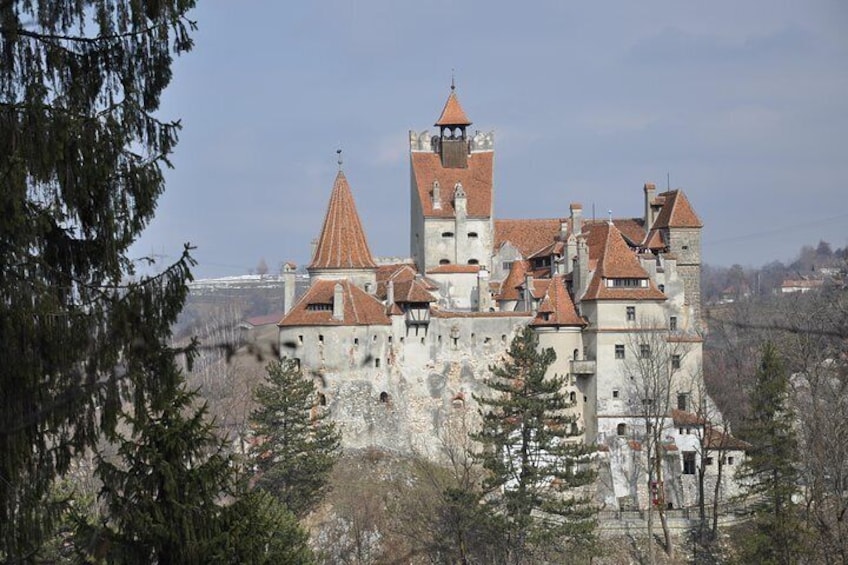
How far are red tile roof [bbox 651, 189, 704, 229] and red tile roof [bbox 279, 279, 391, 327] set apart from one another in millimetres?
15792

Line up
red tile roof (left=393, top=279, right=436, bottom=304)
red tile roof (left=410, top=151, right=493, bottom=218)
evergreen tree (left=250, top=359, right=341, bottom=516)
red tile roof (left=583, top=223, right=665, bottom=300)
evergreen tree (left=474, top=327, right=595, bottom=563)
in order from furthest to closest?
1. red tile roof (left=410, top=151, right=493, bottom=218)
2. red tile roof (left=393, top=279, right=436, bottom=304)
3. red tile roof (left=583, top=223, right=665, bottom=300)
4. evergreen tree (left=250, top=359, right=341, bottom=516)
5. evergreen tree (left=474, top=327, right=595, bottom=563)

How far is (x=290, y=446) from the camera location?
5291cm

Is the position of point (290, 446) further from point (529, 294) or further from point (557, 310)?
point (529, 294)

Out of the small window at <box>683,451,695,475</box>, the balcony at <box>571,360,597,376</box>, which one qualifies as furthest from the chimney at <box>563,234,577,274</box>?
the small window at <box>683,451,695,475</box>

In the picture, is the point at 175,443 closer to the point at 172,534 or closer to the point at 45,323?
the point at 172,534

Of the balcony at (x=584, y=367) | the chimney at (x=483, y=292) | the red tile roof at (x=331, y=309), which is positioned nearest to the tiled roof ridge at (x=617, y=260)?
the balcony at (x=584, y=367)

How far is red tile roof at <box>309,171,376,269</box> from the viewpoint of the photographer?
60.6m

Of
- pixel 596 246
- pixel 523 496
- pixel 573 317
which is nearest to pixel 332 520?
pixel 523 496

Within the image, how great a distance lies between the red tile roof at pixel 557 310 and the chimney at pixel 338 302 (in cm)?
882

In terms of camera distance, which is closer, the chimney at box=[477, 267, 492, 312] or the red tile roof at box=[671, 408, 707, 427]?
the red tile roof at box=[671, 408, 707, 427]

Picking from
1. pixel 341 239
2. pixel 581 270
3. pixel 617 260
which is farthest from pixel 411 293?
pixel 617 260

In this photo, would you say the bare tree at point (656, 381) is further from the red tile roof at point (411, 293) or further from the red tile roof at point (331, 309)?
the red tile roof at point (331, 309)

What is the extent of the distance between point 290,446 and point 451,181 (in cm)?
2019

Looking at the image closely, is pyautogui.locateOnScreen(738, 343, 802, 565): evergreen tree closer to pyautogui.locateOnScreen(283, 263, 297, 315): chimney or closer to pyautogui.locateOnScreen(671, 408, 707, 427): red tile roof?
pyautogui.locateOnScreen(671, 408, 707, 427): red tile roof
